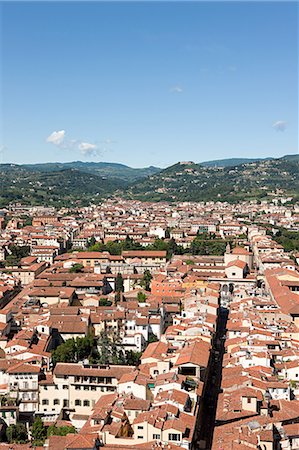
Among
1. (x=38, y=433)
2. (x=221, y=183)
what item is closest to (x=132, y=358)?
(x=38, y=433)

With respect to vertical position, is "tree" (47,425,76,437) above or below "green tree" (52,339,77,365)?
below

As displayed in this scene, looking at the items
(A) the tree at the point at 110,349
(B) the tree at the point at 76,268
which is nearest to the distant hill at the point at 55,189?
(B) the tree at the point at 76,268

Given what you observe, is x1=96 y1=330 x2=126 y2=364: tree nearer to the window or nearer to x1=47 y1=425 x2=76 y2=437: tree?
x1=47 y1=425 x2=76 y2=437: tree

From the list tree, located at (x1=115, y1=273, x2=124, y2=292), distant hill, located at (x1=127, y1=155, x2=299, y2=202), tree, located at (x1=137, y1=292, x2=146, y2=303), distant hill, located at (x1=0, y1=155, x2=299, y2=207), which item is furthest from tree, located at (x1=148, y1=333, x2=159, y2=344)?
distant hill, located at (x1=127, y1=155, x2=299, y2=202)

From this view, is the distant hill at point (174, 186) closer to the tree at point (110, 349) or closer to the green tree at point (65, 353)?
the tree at point (110, 349)

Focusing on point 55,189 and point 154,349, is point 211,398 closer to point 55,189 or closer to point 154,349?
Answer: point 154,349
